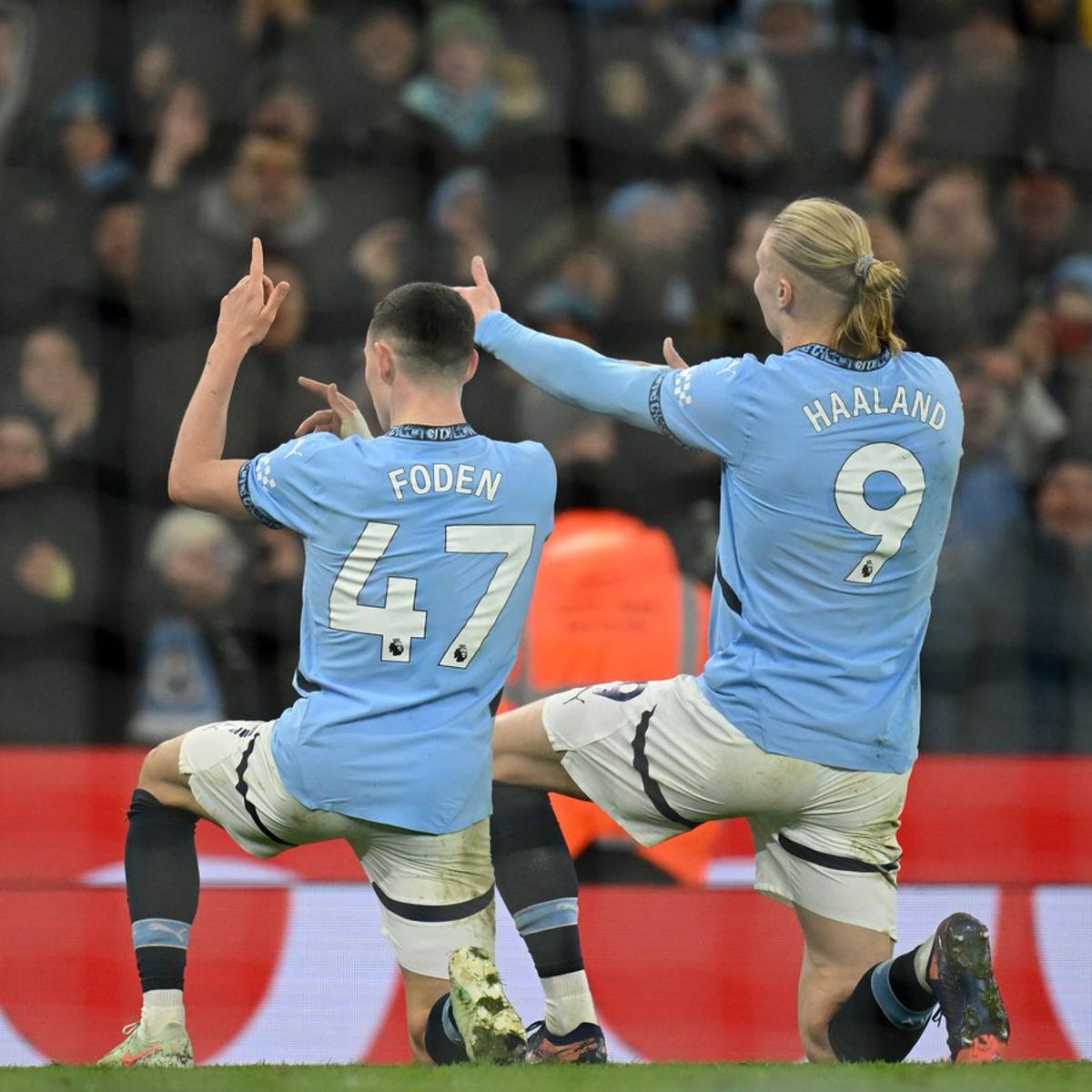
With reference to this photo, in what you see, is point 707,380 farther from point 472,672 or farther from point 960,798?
point 960,798

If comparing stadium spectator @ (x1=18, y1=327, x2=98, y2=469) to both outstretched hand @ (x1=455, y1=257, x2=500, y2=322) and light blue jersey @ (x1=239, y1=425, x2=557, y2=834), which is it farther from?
light blue jersey @ (x1=239, y1=425, x2=557, y2=834)

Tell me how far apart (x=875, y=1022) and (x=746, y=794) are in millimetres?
471

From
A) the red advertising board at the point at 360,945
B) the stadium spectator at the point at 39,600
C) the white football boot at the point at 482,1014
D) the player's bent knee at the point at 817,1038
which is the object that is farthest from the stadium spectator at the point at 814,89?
the white football boot at the point at 482,1014

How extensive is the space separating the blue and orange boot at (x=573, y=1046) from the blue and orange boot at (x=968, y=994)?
64 centimetres

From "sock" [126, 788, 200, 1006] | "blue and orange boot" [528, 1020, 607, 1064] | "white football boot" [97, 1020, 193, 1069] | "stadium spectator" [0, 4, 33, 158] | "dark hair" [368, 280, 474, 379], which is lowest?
"blue and orange boot" [528, 1020, 607, 1064]

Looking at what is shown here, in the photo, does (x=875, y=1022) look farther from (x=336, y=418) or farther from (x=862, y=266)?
(x=336, y=418)

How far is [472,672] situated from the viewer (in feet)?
11.1

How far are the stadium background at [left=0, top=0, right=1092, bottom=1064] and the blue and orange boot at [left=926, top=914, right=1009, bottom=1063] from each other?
2.72 m

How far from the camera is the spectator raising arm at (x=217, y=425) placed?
3.40 meters

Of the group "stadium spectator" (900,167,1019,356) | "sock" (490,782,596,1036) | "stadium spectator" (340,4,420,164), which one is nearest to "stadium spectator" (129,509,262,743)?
"stadium spectator" (340,4,420,164)

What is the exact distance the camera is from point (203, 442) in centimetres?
342

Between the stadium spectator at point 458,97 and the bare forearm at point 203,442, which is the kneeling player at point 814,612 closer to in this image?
the bare forearm at point 203,442

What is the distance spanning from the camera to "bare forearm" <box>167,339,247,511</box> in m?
3.40

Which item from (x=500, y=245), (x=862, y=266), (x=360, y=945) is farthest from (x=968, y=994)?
(x=500, y=245)
